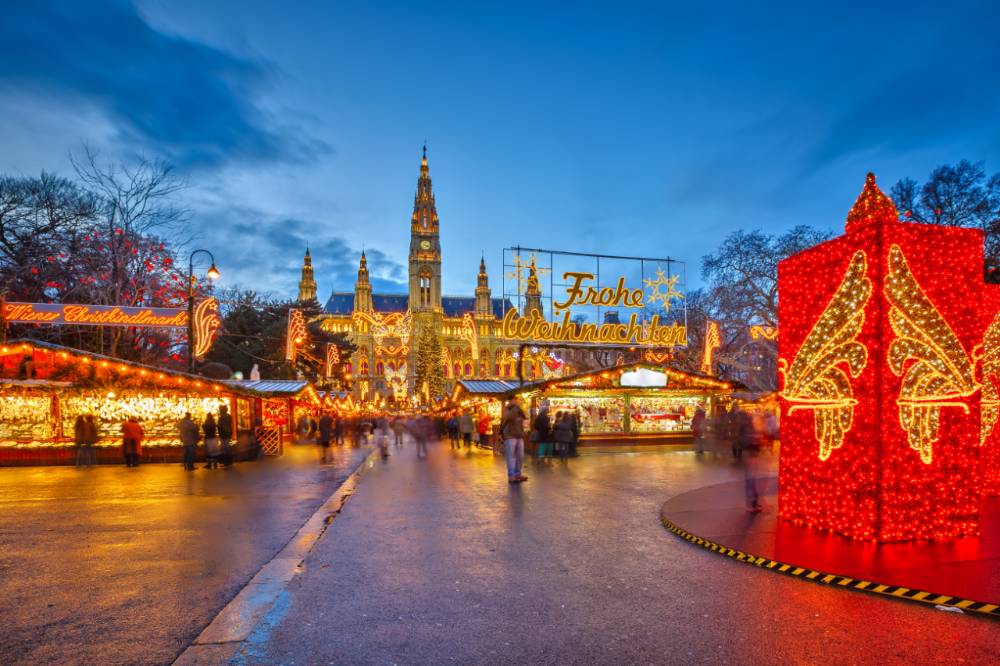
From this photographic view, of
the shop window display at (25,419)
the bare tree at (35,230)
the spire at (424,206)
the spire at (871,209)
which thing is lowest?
the shop window display at (25,419)

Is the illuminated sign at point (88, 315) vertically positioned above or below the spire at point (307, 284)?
below

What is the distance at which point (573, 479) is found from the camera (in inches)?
526

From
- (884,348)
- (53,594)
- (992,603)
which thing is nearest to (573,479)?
(884,348)

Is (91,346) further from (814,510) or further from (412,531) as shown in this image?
(814,510)

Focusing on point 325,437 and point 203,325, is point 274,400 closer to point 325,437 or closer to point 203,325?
point 325,437

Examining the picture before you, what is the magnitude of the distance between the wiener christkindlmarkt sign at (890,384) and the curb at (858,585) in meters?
1.63

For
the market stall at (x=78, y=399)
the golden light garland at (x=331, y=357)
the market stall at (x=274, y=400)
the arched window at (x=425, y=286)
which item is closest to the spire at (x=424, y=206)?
the arched window at (x=425, y=286)

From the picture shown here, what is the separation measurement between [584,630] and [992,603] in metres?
3.26

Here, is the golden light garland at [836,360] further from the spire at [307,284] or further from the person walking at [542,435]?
the spire at [307,284]

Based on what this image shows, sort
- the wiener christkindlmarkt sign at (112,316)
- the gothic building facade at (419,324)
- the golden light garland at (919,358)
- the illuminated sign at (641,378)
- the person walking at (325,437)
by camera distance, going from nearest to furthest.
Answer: the golden light garland at (919,358), the wiener christkindlmarkt sign at (112,316), the person walking at (325,437), the illuminated sign at (641,378), the gothic building facade at (419,324)


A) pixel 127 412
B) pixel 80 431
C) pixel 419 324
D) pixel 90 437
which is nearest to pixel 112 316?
pixel 127 412

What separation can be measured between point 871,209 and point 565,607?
6.08m

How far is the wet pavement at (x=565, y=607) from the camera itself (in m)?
4.10

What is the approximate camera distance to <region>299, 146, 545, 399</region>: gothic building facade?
349 ft
